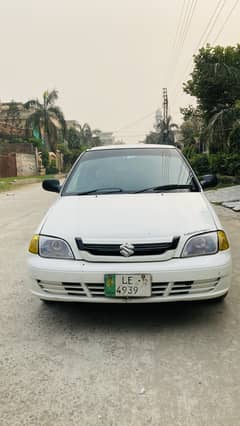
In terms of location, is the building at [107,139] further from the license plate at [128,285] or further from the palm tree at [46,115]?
the license plate at [128,285]

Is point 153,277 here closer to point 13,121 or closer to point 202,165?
point 202,165

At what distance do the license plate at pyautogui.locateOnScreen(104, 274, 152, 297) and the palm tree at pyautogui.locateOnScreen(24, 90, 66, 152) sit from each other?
36.8m

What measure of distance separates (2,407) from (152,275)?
1233mm

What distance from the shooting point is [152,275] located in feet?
8.38

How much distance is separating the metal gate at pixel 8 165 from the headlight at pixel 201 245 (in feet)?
A: 92.8

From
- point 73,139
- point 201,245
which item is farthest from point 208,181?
point 73,139

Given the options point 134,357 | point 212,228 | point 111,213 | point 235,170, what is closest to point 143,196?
point 111,213

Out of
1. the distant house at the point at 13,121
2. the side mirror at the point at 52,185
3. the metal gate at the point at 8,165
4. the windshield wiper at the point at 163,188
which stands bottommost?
the metal gate at the point at 8,165

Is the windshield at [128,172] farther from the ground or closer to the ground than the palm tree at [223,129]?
closer to the ground

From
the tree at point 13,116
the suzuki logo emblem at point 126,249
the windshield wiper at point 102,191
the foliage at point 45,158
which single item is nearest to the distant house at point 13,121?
the tree at point 13,116

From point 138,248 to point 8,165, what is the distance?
29.4m

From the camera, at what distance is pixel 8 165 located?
98.6 ft

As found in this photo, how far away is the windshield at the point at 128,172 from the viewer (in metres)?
3.63

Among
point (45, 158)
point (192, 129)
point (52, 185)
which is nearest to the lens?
point (52, 185)
